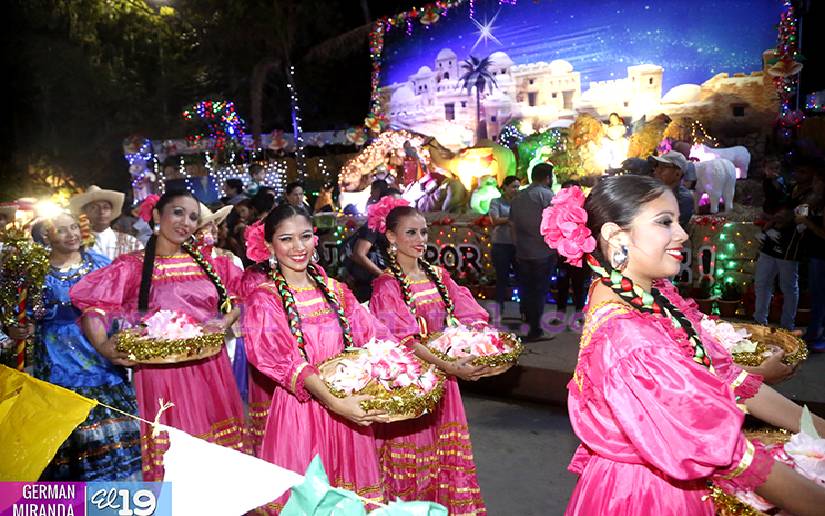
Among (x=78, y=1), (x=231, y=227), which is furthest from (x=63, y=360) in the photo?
(x=78, y=1)

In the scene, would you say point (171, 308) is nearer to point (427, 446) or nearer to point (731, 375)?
point (427, 446)

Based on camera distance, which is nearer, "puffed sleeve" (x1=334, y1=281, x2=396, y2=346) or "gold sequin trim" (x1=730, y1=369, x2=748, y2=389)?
"gold sequin trim" (x1=730, y1=369, x2=748, y2=389)

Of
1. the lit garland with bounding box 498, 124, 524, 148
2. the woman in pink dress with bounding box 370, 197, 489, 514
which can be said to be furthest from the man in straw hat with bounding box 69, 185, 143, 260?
the lit garland with bounding box 498, 124, 524, 148

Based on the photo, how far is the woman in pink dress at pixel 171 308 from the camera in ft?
13.9

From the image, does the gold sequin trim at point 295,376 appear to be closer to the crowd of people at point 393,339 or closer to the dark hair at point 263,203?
the crowd of people at point 393,339

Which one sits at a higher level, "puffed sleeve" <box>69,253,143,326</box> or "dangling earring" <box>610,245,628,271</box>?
"dangling earring" <box>610,245,628,271</box>

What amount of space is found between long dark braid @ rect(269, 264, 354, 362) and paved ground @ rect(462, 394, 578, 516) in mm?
1850

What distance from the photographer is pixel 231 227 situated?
28.2ft

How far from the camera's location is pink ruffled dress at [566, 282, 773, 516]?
184cm

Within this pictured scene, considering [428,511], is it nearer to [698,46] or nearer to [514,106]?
[698,46]

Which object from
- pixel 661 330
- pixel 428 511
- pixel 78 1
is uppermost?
pixel 78 1

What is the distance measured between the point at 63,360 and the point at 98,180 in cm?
2434

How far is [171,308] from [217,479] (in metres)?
2.67

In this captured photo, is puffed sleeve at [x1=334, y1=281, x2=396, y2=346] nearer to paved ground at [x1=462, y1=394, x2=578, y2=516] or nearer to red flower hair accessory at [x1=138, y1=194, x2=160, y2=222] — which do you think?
paved ground at [x1=462, y1=394, x2=578, y2=516]
